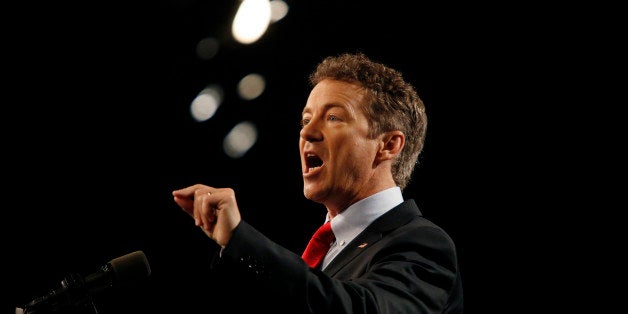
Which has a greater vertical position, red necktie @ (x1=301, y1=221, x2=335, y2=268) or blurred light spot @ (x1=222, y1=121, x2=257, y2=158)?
blurred light spot @ (x1=222, y1=121, x2=257, y2=158)

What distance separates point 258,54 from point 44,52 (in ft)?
4.28

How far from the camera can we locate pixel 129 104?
3441mm

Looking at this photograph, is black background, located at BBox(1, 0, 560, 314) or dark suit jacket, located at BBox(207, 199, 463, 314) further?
black background, located at BBox(1, 0, 560, 314)

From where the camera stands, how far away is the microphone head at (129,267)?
1.36 metres

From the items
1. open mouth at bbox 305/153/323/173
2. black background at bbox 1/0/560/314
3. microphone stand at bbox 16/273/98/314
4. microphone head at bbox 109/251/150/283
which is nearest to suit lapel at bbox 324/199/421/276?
open mouth at bbox 305/153/323/173

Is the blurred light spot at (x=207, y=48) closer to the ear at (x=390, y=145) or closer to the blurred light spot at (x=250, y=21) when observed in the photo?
the blurred light spot at (x=250, y=21)

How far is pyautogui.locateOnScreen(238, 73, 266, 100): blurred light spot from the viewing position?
3.72 m

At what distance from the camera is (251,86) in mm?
3768

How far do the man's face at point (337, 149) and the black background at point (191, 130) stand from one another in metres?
1.67

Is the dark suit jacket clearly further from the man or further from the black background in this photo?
the black background

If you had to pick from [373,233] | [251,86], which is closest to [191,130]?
[251,86]

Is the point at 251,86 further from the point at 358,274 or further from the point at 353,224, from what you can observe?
the point at 358,274

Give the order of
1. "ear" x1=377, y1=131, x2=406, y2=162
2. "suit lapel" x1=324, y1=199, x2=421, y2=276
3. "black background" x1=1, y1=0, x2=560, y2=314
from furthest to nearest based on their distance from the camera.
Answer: "black background" x1=1, y1=0, x2=560, y2=314, "ear" x1=377, y1=131, x2=406, y2=162, "suit lapel" x1=324, y1=199, x2=421, y2=276

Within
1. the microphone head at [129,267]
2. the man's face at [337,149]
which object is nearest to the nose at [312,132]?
the man's face at [337,149]
